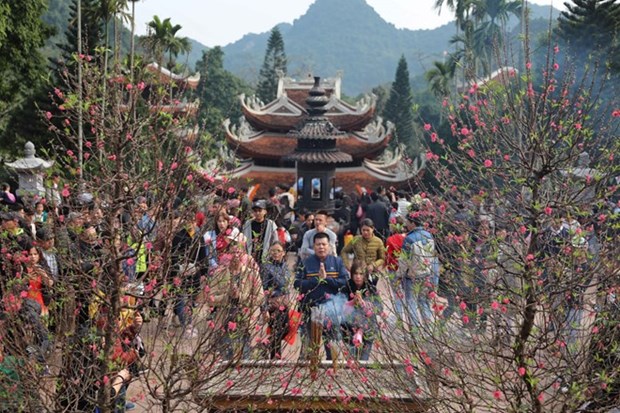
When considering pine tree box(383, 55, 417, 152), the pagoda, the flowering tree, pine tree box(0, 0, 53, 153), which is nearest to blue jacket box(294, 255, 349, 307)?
the flowering tree

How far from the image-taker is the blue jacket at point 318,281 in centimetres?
709

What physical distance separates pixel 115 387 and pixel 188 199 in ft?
4.22

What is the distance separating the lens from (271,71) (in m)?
67.6

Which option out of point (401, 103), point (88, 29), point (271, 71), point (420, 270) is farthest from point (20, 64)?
point (271, 71)

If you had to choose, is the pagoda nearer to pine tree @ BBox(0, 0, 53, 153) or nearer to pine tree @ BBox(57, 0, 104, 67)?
pine tree @ BBox(57, 0, 104, 67)

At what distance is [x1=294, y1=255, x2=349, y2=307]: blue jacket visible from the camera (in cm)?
709

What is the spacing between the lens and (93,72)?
15.1ft

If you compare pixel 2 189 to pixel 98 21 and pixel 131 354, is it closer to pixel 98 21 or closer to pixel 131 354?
pixel 131 354

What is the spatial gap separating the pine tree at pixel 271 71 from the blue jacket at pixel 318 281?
55.3 metres

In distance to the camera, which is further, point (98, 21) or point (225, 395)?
point (98, 21)

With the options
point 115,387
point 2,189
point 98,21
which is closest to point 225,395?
point 115,387

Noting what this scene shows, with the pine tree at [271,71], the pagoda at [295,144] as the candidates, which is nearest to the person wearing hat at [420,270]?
the pagoda at [295,144]

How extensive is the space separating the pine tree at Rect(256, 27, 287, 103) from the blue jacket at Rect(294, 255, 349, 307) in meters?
55.3

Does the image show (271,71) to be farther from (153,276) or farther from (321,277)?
(153,276)
